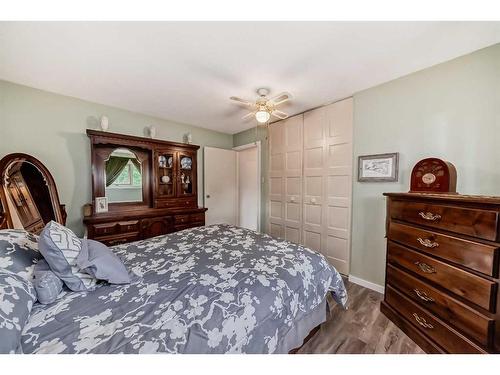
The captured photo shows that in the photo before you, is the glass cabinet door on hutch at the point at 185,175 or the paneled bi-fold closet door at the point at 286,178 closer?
the paneled bi-fold closet door at the point at 286,178

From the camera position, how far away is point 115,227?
2.50 metres

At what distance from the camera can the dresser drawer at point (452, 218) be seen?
1.10m

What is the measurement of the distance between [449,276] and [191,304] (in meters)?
1.64

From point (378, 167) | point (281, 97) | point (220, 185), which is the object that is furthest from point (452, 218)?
point (220, 185)

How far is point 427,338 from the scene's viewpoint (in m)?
1.40

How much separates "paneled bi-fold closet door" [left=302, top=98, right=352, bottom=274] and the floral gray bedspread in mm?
1160

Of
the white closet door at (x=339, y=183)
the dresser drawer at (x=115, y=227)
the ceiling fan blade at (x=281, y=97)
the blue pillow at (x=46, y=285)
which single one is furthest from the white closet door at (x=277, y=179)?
the blue pillow at (x=46, y=285)

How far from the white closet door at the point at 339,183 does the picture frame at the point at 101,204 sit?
304 centimetres

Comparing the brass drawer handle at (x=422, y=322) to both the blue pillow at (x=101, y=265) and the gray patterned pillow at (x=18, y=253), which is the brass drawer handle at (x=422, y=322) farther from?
the gray patterned pillow at (x=18, y=253)

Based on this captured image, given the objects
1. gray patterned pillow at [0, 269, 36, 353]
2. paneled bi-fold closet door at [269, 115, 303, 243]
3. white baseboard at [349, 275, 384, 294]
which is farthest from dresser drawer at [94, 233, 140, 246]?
white baseboard at [349, 275, 384, 294]

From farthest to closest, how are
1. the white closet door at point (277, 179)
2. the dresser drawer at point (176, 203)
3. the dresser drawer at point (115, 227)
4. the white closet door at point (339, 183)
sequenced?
1. the white closet door at point (277, 179)
2. the dresser drawer at point (176, 203)
3. the white closet door at point (339, 183)
4. the dresser drawer at point (115, 227)

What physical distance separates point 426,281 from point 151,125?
3780mm

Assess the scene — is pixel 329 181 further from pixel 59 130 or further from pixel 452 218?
pixel 59 130
